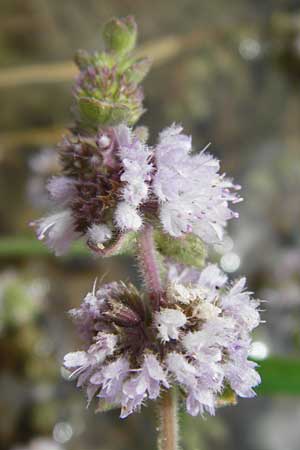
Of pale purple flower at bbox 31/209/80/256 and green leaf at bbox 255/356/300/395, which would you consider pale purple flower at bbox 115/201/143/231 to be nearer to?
pale purple flower at bbox 31/209/80/256

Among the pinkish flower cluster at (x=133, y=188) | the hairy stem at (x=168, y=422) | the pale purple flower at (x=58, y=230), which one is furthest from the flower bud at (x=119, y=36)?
the hairy stem at (x=168, y=422)

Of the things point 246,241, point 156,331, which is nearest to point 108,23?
point 156,331

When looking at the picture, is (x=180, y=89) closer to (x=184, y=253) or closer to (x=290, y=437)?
(x=290, y=437)

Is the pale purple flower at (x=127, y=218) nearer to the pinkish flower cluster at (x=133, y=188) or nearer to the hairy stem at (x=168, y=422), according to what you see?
the pinkish flower cluster at (x=133, y=188)

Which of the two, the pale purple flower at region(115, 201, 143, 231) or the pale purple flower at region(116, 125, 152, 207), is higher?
the pale purple flower at region(116, 125, 152, 207)

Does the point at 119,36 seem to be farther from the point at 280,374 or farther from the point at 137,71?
the point at 280,374

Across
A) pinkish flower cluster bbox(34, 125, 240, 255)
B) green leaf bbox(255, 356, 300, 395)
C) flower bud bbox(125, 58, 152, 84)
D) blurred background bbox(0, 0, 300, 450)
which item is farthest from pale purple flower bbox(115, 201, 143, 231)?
blurred background bbox(0, 0, 300, 450)

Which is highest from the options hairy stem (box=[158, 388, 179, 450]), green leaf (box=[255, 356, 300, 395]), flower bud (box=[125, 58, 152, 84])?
flower bud (box=[125, 58, 152, 84])
